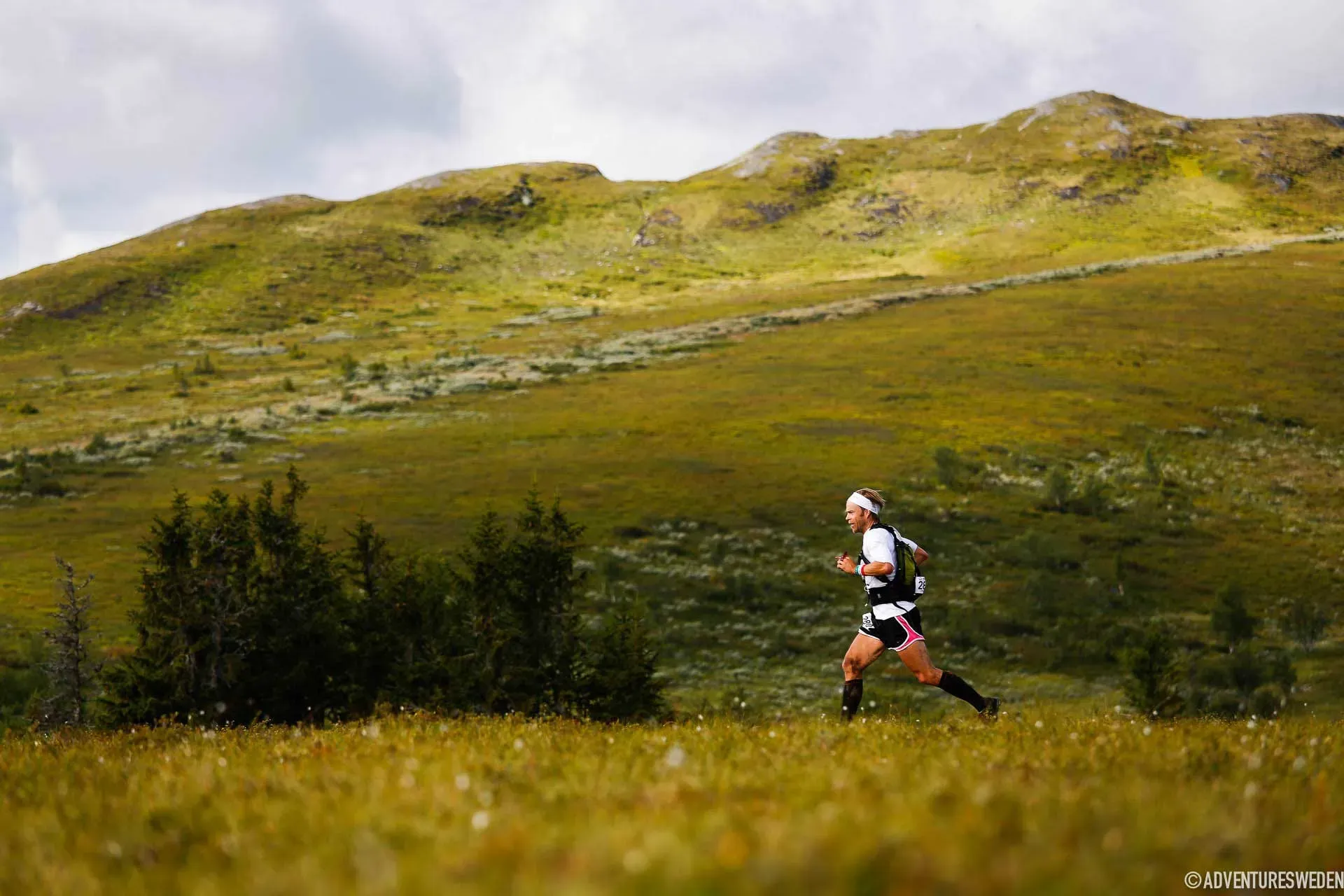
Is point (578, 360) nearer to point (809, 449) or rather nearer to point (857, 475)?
point (809, 449)

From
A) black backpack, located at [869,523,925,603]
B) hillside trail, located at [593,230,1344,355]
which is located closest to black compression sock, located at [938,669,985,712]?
black backpack, located at [869,523,925,603]

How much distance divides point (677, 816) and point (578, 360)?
420 feet

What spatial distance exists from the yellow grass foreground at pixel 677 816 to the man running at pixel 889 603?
10.3ft

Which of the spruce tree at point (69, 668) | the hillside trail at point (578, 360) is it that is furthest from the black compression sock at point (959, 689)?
the hillside trail at point (578, 360)

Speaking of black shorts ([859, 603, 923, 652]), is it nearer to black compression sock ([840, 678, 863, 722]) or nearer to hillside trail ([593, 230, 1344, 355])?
black compression sock ([840, 678, 863, 722])

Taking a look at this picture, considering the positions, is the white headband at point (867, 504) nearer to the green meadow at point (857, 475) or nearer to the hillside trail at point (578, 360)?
the green meadow at point (857, 475)

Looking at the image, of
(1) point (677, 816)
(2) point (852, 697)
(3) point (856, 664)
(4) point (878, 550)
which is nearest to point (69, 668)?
(2) point (852, 697)

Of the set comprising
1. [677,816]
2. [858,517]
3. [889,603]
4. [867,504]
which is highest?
[677,816]

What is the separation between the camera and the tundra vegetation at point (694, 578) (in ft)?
12.5

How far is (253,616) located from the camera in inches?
950

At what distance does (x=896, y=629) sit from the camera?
10.8m

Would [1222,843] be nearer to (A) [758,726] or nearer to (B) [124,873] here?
(B) [124,873]

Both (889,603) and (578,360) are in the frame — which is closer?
(889,603)

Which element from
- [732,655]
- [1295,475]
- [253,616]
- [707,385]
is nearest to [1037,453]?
[1295,475]
